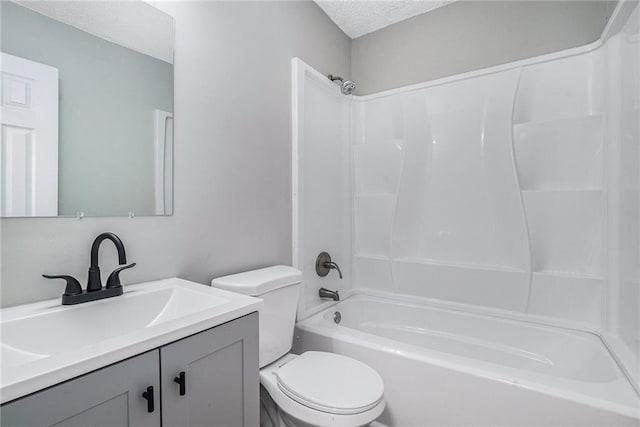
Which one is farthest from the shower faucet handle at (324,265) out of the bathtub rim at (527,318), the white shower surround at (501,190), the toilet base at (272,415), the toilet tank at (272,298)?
the toilet base at (272,415)

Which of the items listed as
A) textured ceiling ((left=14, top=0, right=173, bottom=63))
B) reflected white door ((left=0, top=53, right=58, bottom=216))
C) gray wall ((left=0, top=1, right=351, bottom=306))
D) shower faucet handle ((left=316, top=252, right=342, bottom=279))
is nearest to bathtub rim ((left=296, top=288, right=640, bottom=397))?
shower faucet handle ((left=316, top=252, right=342, bottom=279))

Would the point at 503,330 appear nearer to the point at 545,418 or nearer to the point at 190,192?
the point at 545,418

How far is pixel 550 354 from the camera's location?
176 cm

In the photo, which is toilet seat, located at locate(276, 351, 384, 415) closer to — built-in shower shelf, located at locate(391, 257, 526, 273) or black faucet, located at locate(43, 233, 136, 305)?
black faucet, located at locate(43, 233, 136, 305)

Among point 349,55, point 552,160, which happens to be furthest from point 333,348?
point 349,55

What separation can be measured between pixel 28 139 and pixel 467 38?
95.7 inches

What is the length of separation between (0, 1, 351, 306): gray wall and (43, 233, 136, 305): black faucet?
5 cm

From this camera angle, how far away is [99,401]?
64cm

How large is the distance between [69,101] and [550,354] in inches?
100

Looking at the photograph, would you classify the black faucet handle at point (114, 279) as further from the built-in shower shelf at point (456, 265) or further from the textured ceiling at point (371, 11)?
the textured ceiling at point (371, 11)

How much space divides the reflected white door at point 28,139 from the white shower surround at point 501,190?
46.3 inches

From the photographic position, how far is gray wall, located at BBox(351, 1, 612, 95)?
71.1 inches

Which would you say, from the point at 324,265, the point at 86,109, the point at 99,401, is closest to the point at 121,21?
the point at 86,109

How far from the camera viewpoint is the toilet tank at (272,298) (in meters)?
1.34
